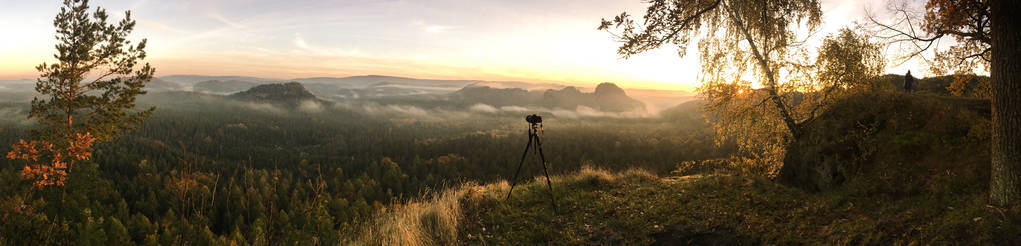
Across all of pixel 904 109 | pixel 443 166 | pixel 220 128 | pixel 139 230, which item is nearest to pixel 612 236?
pixel 904 109

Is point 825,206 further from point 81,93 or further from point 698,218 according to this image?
point 81,93

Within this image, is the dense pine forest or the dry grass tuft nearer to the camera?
the dense pine forest

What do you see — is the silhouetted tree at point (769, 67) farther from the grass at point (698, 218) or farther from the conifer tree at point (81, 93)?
the conifer tree at point (81, 93)

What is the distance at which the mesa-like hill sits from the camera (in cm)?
559

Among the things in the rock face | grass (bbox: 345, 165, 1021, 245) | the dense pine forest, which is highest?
the rock face

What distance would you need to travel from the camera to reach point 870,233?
5496 mm

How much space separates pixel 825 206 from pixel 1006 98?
293cm

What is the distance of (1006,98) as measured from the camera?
5.16m

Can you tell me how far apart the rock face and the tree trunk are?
136cm

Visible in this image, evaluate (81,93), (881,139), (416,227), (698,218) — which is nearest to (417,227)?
(416,227)

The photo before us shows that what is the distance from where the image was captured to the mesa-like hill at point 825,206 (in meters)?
5.59

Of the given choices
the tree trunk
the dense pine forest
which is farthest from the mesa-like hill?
the dense pine forest

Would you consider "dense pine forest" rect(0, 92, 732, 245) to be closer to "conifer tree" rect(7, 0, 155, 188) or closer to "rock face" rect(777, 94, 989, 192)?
"conifer tree" rect(7, 0, 155, 188)

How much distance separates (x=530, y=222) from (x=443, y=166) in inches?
3771
